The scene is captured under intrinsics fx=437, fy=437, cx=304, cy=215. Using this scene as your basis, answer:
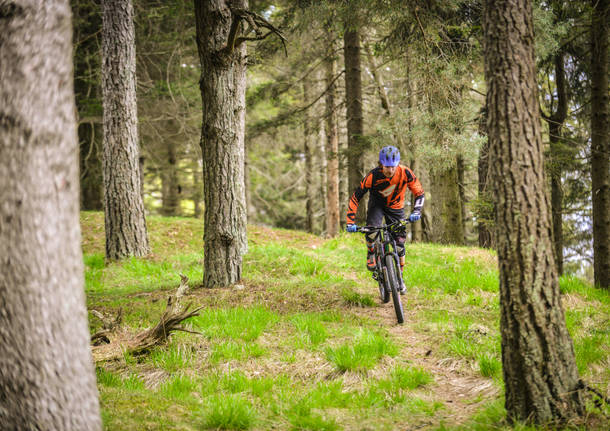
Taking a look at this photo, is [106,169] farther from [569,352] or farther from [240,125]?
[569,352]

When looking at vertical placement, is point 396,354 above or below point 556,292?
below

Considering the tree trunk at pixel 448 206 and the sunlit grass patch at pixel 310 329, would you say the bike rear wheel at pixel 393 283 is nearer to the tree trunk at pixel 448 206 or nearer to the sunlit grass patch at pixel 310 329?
the sunlit grass patch at pixel 310 329

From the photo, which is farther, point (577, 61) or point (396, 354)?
point (577, 61)

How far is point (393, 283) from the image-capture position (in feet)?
19.9

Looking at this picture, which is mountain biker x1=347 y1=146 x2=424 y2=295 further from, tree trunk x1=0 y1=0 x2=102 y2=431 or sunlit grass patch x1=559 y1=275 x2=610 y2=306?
tree trunk x1=0 y1=0 x2=102 y2=431

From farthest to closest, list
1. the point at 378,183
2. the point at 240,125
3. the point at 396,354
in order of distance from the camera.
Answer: the point at 240,125, the point at 378,183, the point at 396,354

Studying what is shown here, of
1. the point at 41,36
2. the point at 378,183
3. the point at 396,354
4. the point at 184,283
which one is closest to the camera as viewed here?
the point at 41,36

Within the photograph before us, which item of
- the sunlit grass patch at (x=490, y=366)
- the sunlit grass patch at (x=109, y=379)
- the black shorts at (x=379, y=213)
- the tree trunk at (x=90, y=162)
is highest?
the tree trunk at (x=90, y=162)

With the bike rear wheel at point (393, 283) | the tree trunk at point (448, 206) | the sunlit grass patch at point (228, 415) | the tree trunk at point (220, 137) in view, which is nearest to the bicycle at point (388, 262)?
the bike rear wheel at point (393, 283)

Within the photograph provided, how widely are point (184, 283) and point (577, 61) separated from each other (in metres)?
12.0

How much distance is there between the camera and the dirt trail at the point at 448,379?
3.86 m

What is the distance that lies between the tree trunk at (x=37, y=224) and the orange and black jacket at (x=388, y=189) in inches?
181

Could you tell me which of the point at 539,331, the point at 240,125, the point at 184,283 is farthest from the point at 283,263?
the point at 539,331

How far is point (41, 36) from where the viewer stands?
237 cm
